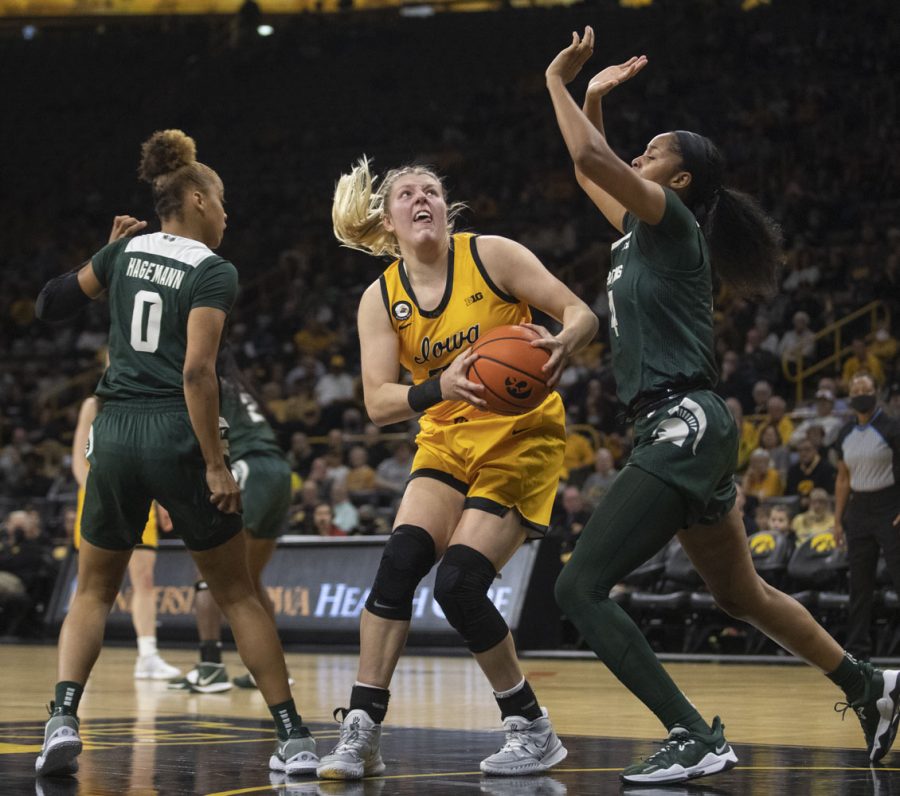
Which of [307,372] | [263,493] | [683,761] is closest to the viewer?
[683,761]

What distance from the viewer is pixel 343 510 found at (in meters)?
14.5

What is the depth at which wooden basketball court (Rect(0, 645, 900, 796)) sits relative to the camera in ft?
15.1

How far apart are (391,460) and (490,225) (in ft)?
27.8

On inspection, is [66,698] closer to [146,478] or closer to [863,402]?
[146,478]

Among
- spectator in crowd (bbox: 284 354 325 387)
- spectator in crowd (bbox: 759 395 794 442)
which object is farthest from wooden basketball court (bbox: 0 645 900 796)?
spectator in crowd (bbox: 284 354 325 387)

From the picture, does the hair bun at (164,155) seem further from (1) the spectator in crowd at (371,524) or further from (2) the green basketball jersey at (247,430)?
(1) the spectator in crowd at (371,524)

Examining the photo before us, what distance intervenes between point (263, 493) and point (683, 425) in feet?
14.4

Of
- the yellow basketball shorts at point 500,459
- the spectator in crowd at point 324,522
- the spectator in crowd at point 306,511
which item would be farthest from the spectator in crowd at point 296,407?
the yellow basketball shorts at point 500,459

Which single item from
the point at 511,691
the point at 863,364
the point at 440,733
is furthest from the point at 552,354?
the point at 863,364

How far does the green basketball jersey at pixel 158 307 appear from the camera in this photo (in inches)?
203

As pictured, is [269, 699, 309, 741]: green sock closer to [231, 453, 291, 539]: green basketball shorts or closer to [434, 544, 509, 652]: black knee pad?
[434, 544, 509, 652]: black knee pad

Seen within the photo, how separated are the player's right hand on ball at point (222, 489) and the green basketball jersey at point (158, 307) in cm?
34

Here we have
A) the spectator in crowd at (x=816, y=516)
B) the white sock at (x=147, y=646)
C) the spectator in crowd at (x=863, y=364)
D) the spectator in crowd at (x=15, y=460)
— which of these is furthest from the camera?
the spectator in crowd at (x=15, y=460)

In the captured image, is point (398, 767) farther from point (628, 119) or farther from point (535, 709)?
point (628, 119)
